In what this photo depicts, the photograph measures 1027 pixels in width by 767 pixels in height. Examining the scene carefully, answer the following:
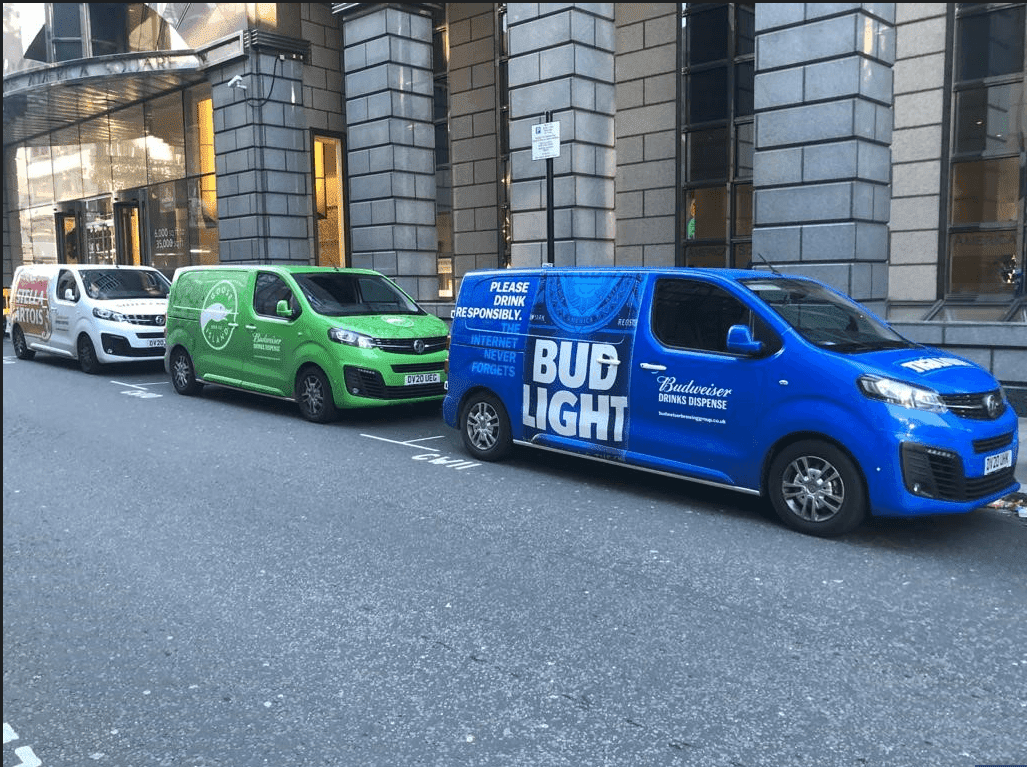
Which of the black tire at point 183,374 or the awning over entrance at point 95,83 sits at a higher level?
the awning over entrance at point 95,83

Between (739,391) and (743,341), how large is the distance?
36 cm

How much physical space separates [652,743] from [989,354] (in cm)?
841

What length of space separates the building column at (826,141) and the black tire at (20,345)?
14086 millimetres

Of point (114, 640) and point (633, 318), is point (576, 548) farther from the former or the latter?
point (114, 640)

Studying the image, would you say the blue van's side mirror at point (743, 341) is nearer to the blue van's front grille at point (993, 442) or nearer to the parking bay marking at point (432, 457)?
the blue van's front grille at point (993, 442)

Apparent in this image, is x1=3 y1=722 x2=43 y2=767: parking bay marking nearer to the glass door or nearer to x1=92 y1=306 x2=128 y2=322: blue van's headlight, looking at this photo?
x1=92 y1=306 x2=128 y2=322: blue van's headlight

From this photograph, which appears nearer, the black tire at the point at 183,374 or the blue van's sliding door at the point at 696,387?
the blue van's sliding door at the point at 696,387

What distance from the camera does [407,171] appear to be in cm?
1830

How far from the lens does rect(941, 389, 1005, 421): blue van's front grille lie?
5.80 metres

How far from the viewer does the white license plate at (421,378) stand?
10438mm

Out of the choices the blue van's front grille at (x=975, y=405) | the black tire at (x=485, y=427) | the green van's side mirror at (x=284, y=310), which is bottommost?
the black tire at (x=485, y=427)

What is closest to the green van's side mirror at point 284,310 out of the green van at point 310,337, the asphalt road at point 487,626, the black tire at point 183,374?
the green van at point 310,337

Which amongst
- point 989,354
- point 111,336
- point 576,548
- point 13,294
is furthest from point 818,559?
point 13,294

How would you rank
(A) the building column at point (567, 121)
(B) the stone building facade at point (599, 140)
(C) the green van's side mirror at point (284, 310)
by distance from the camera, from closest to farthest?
(C) the green van's side mirror at point (284, 310)
(B) the stone building facade at point (599, 140)
(A) the building column at point (567, 121)
